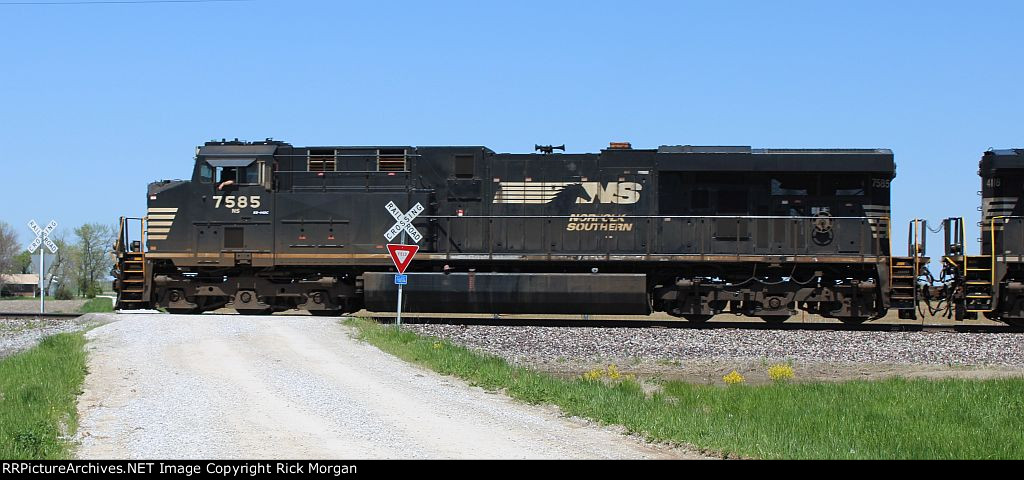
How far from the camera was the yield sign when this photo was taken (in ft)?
61.6

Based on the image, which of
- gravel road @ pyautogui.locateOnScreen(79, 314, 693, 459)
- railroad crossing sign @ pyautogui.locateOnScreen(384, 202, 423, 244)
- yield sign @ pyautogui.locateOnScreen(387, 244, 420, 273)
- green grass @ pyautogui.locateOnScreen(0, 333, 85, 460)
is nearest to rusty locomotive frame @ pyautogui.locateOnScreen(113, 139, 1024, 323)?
railroad crossing sign @ pyautogui.locateOnScreen(384, 202, 423, 244)

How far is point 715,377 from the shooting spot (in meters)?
14.6

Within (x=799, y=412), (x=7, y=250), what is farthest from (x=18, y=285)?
(x=799, y=412)

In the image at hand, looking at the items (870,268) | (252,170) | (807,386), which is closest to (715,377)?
(807,386)

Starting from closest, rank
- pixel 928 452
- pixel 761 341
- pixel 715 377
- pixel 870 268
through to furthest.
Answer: pixel 928 452 → pixel 715 377 → pixel 761 341 → pixel 870 268

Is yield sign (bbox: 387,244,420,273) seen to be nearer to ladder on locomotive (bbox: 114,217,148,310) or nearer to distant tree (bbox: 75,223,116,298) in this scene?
ladder on locomotive (bbox: 114,217,148,310)

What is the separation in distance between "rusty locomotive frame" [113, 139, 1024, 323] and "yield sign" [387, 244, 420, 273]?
4.99 ft

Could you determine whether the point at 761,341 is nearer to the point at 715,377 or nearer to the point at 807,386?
the point at 715,377

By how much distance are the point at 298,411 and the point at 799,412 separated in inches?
210

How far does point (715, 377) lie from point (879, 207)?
7354 mm

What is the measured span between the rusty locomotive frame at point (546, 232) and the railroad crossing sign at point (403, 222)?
0.54 meters

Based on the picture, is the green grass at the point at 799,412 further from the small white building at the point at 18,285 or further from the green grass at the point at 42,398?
the small white building at the point at 18,285

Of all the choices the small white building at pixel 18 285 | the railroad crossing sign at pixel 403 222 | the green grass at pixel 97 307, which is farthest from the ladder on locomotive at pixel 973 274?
the small white building at pixel 18 285

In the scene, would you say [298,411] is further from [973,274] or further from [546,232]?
[973,274]
